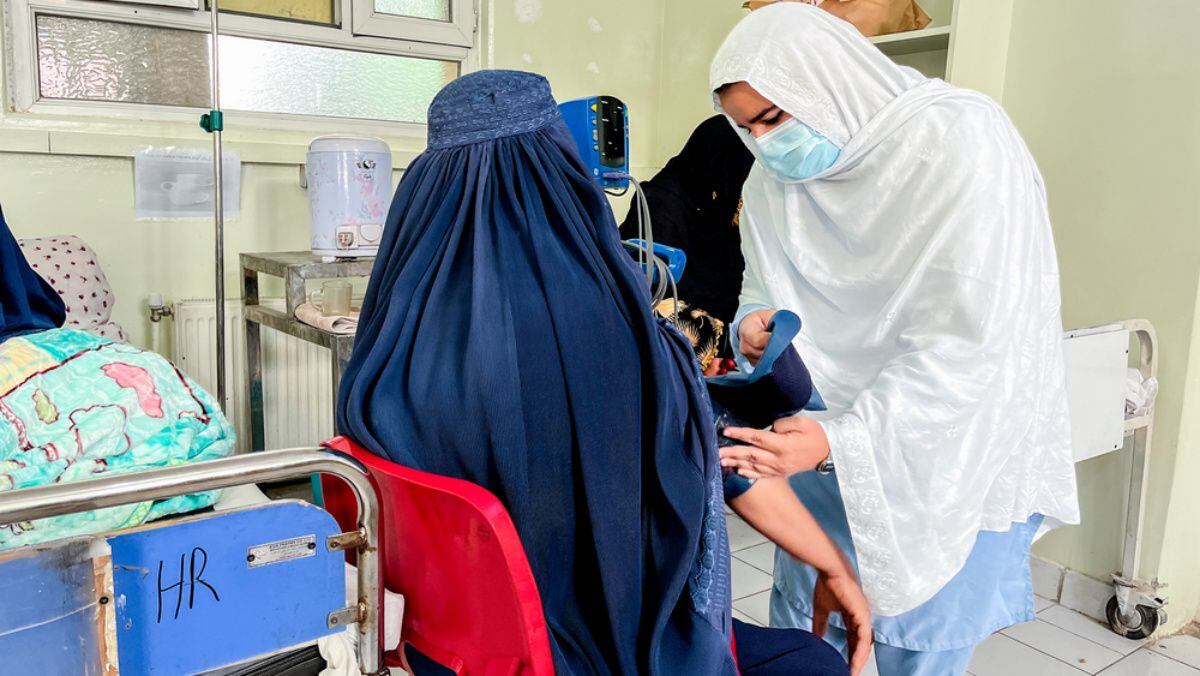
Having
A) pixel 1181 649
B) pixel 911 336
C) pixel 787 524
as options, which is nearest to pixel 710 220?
pixel 911 336

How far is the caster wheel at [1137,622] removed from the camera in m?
2.14

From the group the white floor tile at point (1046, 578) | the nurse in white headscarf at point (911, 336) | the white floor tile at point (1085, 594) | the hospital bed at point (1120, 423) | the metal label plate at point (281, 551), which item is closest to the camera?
the metal label plate at point (281, 551)

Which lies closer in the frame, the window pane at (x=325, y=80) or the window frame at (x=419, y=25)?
the window pane at (x=325, y=80)

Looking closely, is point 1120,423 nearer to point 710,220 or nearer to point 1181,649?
point 1181,649

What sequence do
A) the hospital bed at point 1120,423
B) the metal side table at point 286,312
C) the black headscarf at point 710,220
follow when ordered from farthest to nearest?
the black headscarf at point 710,220 < the metal side table at point 286,312 < the hospital bed at point 1120,423

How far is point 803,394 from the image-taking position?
1085mm

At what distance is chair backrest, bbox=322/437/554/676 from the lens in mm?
770

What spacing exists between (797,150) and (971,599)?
2.36 feet

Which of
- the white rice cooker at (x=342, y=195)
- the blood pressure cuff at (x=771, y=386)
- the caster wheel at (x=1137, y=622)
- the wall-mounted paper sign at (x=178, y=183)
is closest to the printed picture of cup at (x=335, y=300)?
the white rice cooker at (x=342, y=195)

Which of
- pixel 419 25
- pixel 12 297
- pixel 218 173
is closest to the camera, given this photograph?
pixel 12 297

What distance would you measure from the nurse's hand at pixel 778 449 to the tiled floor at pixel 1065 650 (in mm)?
1212

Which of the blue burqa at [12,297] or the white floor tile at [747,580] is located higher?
the blue burqa at [12,297]

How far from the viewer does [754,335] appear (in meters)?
1.25

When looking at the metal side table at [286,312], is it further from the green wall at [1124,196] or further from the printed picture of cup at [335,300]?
the green wall at [1124,196]
